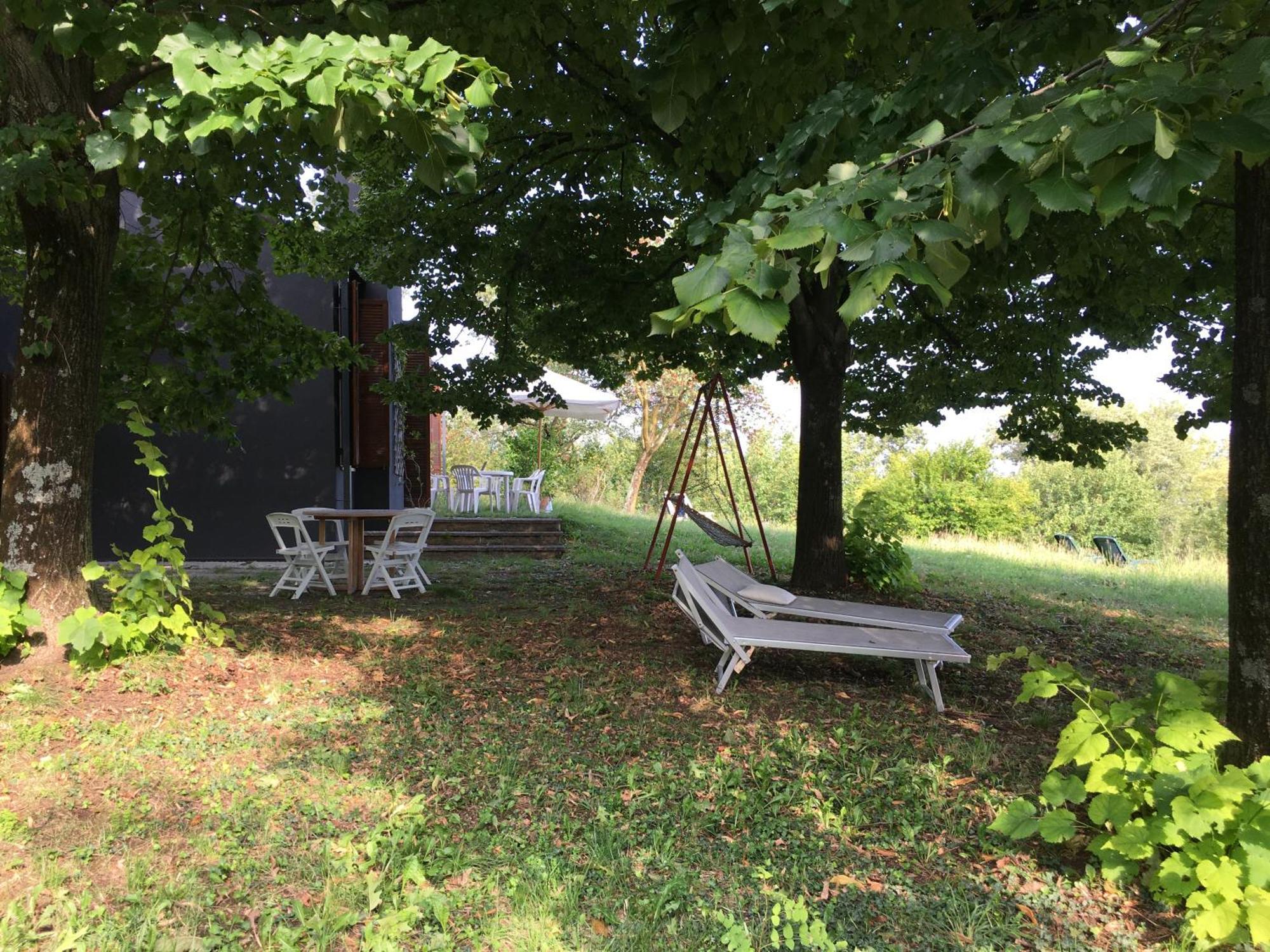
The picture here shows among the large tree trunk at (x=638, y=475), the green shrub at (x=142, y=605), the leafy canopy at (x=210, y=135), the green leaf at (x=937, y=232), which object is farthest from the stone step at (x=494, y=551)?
the large tree trunk at (x=638, y=475)

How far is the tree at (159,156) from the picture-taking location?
8.93ft

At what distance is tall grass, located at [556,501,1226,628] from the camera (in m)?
9.12

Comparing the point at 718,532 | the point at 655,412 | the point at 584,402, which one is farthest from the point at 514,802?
the point at 655,412

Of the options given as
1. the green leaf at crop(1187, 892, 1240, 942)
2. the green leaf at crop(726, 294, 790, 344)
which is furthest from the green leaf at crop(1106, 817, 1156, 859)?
the green leaf at crop(726, 294, 790, 344)

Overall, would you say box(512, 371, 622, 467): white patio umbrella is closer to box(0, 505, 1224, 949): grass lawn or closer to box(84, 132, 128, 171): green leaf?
box(0, 505, 1224, 949): grass lawn

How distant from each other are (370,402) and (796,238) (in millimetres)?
9863

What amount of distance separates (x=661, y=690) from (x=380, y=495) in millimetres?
7990

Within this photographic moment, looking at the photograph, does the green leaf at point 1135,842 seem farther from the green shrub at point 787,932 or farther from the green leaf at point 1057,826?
the green shrub at point 787,932

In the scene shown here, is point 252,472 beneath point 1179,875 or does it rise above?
above

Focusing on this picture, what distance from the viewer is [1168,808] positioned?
95.6 inches

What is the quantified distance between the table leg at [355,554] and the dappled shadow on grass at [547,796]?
225 centimetres

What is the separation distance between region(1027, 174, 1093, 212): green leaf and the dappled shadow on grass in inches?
83.5

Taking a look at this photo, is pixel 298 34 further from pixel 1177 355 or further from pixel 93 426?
pixel 1177 355

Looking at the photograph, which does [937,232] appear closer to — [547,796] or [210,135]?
[547,796]
